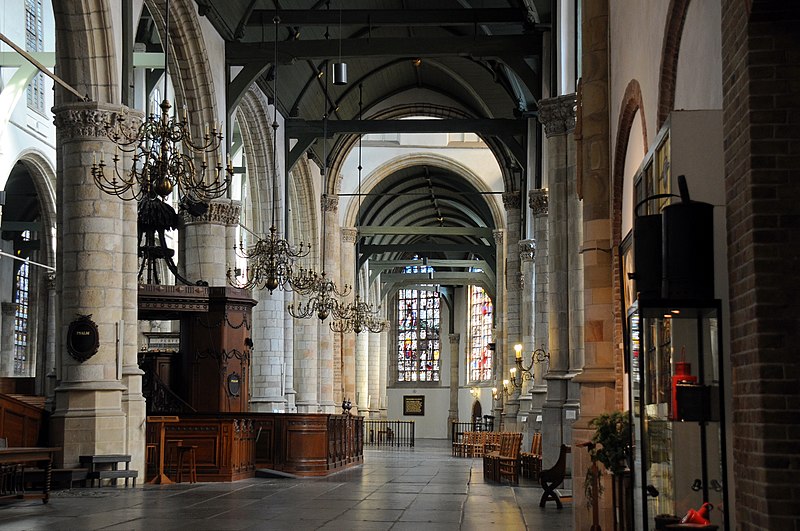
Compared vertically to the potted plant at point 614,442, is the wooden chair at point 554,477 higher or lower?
lower

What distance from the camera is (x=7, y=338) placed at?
29.1m

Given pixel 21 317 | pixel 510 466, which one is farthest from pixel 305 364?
pixel 510 466

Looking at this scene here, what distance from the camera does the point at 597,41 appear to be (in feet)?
33.6

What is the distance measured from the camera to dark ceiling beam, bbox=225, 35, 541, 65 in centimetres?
2008

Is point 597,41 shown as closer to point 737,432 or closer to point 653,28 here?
point 653,28

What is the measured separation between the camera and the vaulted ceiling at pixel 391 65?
2012 cm

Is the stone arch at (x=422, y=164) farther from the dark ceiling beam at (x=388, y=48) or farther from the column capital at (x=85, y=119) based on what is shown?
the column capital at (x=85, y=119)

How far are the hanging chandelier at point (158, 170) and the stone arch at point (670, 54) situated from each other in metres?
4.85

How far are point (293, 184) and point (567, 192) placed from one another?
15.5 meters

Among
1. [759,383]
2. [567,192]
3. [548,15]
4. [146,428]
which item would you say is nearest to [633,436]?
[759,383]

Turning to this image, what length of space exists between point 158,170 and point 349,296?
80.1 feet

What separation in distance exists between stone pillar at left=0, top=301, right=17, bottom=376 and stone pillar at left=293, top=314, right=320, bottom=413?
7.76 m

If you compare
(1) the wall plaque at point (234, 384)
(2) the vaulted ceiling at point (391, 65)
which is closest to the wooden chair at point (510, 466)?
(1) the wall plaque at point (234, 384)

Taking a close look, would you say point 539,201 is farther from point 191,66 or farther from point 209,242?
point 191,66
